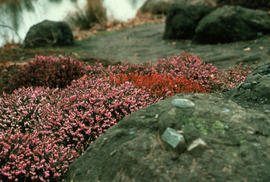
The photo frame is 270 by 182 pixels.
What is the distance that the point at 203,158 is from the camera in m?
1.84

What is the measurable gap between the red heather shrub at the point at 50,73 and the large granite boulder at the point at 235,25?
4868 millimetres

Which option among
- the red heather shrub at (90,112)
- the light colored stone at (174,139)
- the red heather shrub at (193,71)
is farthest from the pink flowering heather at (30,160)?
the red heather shrub at (193,71)

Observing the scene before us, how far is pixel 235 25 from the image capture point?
8.11m

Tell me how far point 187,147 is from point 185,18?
27.9 feet

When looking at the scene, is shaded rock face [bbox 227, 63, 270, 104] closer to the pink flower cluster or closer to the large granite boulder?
the pink flower cluster

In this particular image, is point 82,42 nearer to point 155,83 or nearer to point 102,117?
point 155,83

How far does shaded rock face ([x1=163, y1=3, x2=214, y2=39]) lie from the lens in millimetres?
9555

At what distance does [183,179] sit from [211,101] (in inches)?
36.7

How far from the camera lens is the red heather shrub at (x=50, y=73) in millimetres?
5352

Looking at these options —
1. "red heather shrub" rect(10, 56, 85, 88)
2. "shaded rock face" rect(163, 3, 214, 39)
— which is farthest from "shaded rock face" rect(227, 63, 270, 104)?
"shaded rock face" rect(163, 3, 214, 39)

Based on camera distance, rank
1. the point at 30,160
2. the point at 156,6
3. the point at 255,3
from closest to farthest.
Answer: the point at 30,160 < the point at 255,3 < the point at 156,6

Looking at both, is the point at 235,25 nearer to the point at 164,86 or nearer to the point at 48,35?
the point at 164,86

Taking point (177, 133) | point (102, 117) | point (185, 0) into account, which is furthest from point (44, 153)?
point (185, 0)

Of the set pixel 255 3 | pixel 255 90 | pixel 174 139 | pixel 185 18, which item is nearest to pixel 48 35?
pixel 185 18
